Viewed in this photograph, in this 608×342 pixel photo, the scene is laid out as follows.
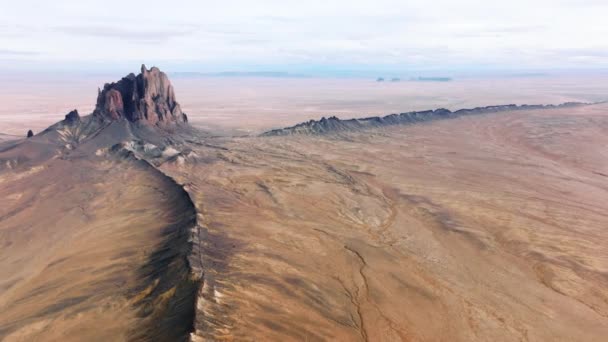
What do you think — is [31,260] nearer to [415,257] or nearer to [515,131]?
[415,257]

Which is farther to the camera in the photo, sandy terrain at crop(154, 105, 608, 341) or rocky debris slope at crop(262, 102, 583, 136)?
rocky debris slope at crop(262, 102, 583, 136)

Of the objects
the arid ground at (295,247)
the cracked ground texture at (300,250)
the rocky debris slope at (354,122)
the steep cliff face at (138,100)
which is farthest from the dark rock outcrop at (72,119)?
the rocky debris slope at (354,122)

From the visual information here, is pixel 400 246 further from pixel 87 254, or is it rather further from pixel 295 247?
Answer: pixel 87 254

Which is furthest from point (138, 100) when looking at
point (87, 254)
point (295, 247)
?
point (295, 247)

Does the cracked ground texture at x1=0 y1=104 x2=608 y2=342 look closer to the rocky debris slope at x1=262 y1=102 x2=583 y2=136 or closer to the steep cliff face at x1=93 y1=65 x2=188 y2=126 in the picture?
the steep cliff face at x1=93 y1=65 x2=188 y2=126

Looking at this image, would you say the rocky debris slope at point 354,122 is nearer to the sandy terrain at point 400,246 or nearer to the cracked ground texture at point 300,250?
the sandy terrain at point 400,246

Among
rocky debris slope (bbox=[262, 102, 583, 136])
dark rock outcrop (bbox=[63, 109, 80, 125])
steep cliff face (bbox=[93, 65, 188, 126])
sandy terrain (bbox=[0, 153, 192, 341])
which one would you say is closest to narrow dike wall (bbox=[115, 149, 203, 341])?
sandy terrain (bbox=[0, 153, 192, 341])
